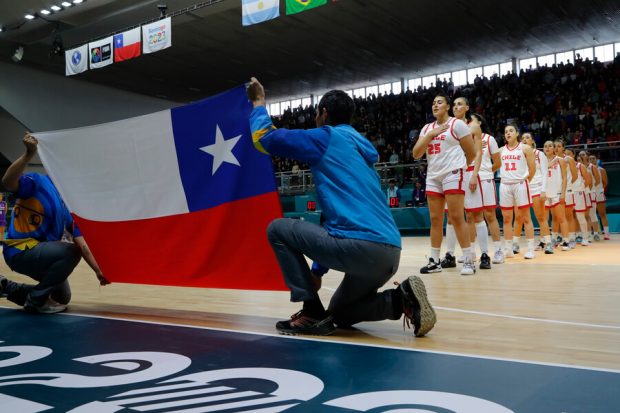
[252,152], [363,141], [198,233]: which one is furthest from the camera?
[198,233]

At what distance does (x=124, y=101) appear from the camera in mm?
26047

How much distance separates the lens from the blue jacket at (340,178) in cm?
258

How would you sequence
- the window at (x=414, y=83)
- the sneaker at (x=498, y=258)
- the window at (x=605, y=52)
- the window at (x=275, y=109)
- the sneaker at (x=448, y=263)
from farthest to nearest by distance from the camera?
the window at (x=275, y=109) < the window at (x=414, y=83) < the window at (x=605, y=52) < the sneaker at (x=498, y=258) < the sneaker at (x=448, y=263)

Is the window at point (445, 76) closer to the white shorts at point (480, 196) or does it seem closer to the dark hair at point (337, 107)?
the white shorts at point (480, 196)

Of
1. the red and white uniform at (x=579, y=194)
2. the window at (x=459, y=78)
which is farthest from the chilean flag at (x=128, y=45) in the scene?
the window at (x=459, y=78)

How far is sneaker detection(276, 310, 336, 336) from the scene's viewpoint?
2692 mm

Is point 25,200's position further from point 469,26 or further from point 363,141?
point 469,26

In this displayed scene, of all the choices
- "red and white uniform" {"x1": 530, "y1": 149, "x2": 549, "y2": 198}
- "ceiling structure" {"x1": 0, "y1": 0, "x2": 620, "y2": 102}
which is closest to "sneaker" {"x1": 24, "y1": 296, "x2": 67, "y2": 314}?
"red and white uniform" {"x1": 530, "y1": 149, "x2": 549, "y2": 198}

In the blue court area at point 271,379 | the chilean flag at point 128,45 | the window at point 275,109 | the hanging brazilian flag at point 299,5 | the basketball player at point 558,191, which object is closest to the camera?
the blue court area at point 271,379

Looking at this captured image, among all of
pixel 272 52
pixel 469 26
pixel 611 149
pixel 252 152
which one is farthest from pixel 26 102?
pixel 252 152

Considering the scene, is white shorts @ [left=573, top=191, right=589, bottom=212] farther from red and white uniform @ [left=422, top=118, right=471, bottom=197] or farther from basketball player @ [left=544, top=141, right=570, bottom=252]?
red and white uniform @ [left=422, top=118, right=471, bottom=197]

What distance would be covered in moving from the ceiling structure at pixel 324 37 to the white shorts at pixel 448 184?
11391 mm

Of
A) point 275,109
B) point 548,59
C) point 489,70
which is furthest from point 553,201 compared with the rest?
point 275,109

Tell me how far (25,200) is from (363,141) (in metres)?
2.33
